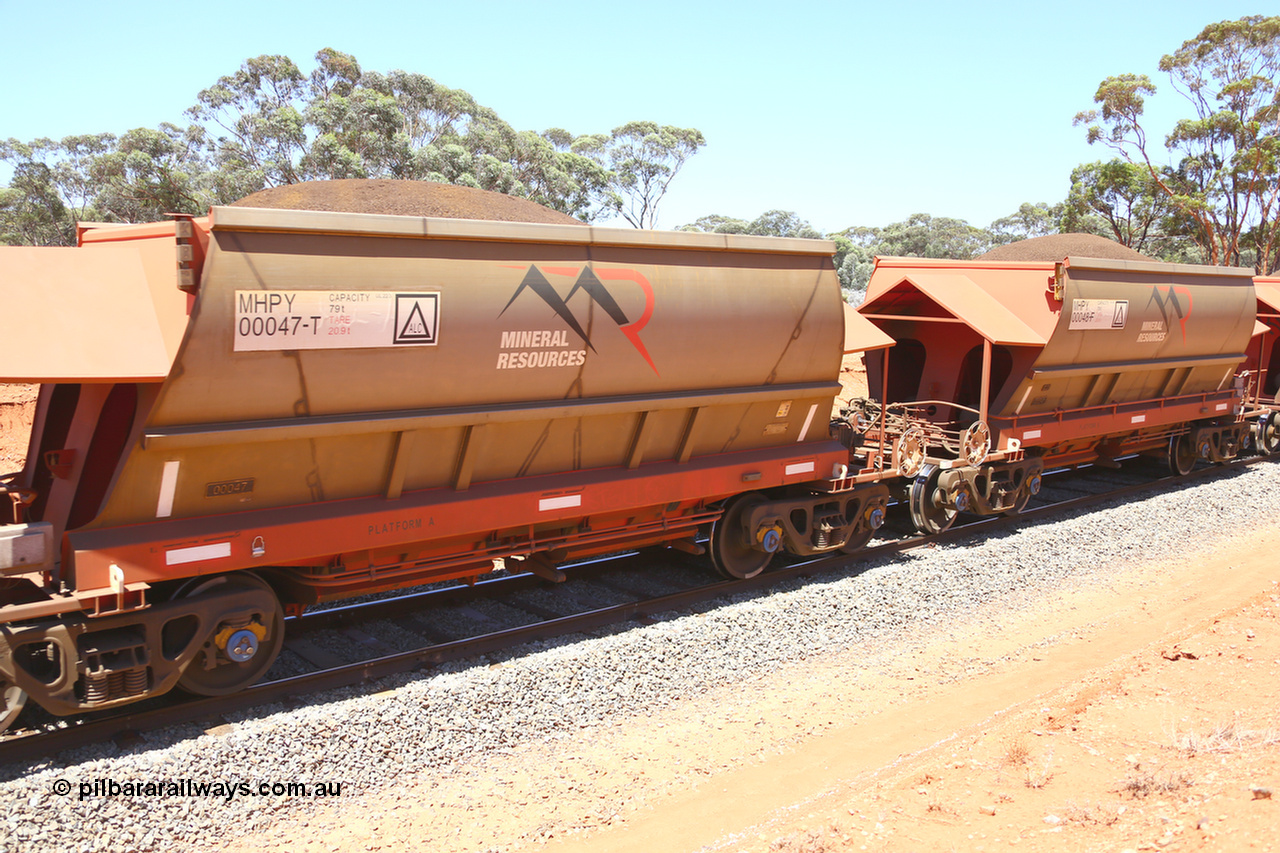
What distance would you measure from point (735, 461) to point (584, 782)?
3943 mm

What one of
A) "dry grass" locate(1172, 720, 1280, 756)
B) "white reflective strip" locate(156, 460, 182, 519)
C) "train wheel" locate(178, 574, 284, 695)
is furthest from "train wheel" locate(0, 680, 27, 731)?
"dry grass" locate(1172, 720, 1280, 756)

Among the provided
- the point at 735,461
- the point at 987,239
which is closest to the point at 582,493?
the point at 735,461

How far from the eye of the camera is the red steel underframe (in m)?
5.87

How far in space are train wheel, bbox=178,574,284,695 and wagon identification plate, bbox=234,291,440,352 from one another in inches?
71.0

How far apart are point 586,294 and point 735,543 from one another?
361 centimetres

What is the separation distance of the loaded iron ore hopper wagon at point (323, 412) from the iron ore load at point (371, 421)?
20mm

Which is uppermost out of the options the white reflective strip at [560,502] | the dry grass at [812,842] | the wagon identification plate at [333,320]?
the wagon identification plate at [333,320]

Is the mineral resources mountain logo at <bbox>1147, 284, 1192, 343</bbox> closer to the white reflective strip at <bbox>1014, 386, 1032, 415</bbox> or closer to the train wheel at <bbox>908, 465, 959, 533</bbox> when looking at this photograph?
the white reflective strip at <bbox>1014, 386, 1032, 415</bbox>

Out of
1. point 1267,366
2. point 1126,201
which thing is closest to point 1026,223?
point 1126,201

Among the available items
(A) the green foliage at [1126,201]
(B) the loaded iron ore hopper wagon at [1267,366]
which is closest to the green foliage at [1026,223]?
(A) the green foliage at [1126,201]

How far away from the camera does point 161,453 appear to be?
5.83 meters

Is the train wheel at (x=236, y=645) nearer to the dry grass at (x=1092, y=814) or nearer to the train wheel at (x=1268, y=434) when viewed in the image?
the dry grass at (x=1092, y=814)

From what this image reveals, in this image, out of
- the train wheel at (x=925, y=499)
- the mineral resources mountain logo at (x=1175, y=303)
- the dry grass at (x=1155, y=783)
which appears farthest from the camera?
the mineral resources mountain logo at (x=1175, y=303)

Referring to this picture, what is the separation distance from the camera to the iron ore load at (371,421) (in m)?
5.70
